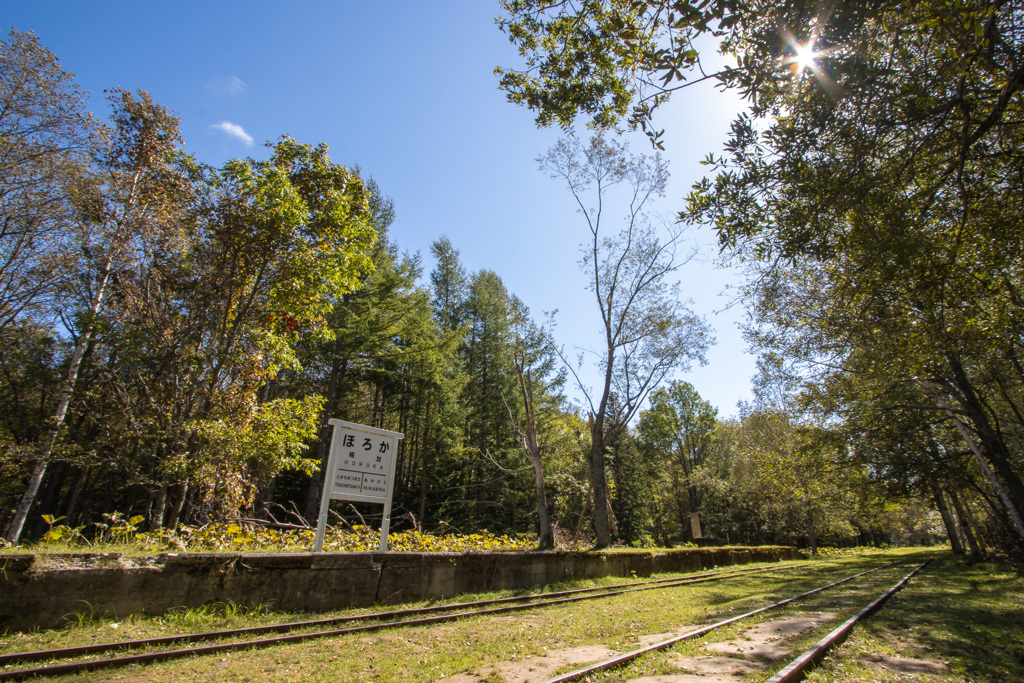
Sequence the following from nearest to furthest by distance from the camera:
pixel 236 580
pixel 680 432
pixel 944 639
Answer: pixel 236 580 → pixel 944 639 → pixel 680 432

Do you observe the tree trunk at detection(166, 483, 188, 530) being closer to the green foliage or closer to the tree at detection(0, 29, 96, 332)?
the green foliage

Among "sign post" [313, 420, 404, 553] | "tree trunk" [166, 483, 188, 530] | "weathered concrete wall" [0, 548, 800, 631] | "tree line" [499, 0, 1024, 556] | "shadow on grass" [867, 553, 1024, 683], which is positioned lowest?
"shadow on grass" [867, 553, 1024, 683]

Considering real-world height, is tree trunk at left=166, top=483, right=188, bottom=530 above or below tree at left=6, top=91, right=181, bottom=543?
below

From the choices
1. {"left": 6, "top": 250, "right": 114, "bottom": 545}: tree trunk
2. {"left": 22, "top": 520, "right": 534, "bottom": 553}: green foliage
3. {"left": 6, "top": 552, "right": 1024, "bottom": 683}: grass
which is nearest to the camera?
{"left": 6, "top": 552, "right": 1024, "bottom": 683}: grass

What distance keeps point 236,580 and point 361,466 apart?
227 cm

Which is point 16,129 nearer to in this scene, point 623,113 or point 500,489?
point 623,113

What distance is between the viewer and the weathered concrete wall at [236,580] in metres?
4.32

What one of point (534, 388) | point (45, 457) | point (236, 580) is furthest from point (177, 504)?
point (534, 388)

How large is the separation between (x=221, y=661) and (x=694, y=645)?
497cm

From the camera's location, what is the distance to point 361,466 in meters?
7.46

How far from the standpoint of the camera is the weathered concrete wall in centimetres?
432

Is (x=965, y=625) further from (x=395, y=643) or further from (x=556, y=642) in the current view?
(x=395, y=643)

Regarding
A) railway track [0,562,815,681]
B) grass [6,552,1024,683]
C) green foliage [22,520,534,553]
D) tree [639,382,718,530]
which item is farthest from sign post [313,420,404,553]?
tree [639,382,718,530]

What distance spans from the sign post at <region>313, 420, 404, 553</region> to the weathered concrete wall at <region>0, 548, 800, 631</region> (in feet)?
2.41
